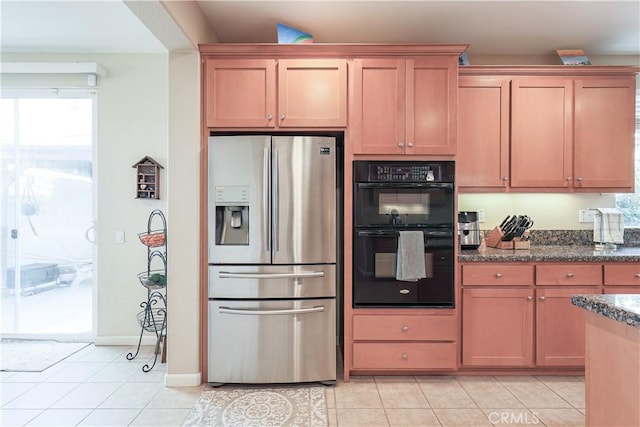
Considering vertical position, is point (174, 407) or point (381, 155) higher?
point (381, 155)

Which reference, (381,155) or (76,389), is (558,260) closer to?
(381,155)

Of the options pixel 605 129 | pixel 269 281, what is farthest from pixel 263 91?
pixel 605 129

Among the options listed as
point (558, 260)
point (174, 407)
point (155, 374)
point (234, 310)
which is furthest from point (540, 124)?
point (155, 374)

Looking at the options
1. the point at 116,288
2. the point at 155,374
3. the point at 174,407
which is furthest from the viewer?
the point at 116,288

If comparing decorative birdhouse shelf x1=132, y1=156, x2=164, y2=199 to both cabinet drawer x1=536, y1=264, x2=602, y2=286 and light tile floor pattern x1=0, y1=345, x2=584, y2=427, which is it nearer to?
light tile floor pattern x1=0, y1=345, x2=584, y2=427

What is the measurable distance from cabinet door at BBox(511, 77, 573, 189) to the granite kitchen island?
187 cm

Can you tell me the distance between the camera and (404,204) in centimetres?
266

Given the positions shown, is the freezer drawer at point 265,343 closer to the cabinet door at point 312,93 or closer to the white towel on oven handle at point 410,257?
the white towel on oven handle at point 410,257

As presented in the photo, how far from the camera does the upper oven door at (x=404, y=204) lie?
264 centimetres

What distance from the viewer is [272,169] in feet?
8.34

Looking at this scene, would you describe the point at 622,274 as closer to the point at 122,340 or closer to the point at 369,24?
the point at 369,24

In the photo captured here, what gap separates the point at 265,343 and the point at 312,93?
1.83m

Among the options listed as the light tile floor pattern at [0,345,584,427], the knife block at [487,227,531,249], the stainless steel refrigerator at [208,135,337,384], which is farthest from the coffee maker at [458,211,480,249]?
the stainless steel refrigerator at [208,135,337,384]

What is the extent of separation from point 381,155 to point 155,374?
7.95ft
